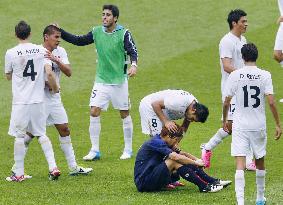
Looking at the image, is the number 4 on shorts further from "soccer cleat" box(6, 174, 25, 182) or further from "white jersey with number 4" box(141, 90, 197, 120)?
"white jersey with number 4" box(141, 90, 197, 120)

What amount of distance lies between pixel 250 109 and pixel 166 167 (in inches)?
64.0

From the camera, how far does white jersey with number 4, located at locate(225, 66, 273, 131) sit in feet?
44.3

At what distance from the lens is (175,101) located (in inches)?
592

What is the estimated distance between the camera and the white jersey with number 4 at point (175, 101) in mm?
15000

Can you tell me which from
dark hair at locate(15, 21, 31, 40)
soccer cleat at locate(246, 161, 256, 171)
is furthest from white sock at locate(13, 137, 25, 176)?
soccer cleat at locate(246, 161, 256, 171)

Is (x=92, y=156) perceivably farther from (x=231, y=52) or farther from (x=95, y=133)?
(x=231, y=52)

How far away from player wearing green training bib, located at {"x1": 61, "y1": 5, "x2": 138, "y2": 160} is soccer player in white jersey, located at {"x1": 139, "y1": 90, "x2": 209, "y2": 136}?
6.54 feet

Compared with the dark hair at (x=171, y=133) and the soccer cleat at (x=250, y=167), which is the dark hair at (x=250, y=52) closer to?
the dark hair at (x=171, y=133)

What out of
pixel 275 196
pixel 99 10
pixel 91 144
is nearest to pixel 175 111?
pixel 275 196

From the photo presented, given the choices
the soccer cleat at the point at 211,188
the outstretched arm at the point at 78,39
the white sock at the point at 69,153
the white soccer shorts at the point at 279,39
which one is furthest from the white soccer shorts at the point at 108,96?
the white soccer shorts at the point at 279,39

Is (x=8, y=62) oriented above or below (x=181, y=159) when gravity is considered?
above

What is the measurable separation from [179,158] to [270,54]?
12.9m

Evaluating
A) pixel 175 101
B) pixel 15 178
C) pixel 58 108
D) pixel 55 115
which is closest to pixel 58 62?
pixel 58 108

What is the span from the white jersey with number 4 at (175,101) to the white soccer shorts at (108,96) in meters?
2.41
